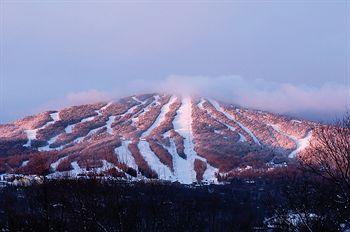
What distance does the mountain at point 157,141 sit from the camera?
408 ft

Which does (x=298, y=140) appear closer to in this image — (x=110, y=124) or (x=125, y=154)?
(x=110, y=124)

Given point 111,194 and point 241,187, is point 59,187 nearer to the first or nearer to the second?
point 111,194

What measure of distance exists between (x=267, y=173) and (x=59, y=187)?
10973 cm

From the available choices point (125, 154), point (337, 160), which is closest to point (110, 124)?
point (125, 154)

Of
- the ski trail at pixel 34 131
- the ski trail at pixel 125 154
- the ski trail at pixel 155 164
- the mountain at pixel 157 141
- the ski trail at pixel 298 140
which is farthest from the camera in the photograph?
the ski trail at pixel 298 140

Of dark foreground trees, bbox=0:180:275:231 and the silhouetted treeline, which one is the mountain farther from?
dark foreground trees, bbox=0:180:275:231

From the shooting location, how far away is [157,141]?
15300cm

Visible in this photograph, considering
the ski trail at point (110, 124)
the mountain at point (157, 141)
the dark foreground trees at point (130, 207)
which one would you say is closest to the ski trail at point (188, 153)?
the mountain at point (157, 141)

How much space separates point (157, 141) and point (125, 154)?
2537 cm

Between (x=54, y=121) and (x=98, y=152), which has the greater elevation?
(x=54, y=121)

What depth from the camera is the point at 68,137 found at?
159 m

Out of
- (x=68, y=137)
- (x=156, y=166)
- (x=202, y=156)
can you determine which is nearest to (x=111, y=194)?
(x=156, y=166)

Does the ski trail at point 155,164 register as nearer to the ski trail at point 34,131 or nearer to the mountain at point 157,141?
the mountain at point 157,141

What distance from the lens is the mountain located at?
408 feet
